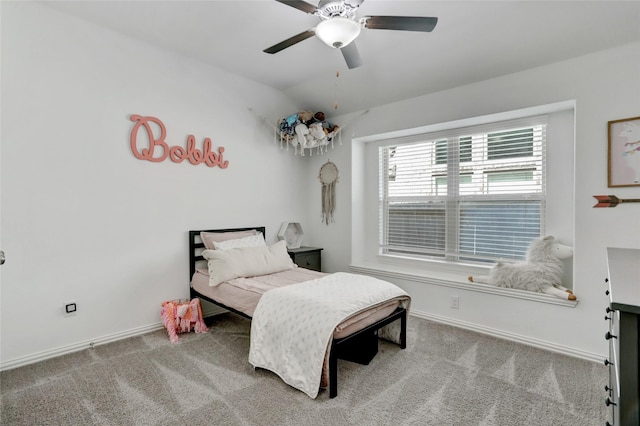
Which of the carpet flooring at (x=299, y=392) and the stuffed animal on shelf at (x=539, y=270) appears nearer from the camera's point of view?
the carpet flooring at (x=299, y=392)

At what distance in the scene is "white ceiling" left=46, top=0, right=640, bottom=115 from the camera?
2.37 meters

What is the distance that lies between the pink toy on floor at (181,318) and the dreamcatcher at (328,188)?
1996 millimetres

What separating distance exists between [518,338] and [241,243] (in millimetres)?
2795

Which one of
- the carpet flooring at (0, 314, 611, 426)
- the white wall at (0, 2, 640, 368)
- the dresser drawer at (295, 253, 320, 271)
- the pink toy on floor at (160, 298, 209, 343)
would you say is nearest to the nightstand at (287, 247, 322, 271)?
the dresser drawer at (295, 253, 320, 271)

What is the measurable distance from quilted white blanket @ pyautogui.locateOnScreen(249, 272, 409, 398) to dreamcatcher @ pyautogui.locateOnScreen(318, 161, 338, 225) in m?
1.88

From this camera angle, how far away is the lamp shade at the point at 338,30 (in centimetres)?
190

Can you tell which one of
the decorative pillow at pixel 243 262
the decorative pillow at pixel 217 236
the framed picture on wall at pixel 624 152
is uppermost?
the framed picture on wall at pixel 624 152

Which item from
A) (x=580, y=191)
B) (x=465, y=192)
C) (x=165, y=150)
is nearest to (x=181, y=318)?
(x=165, y=150)

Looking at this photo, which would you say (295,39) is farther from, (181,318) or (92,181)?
(181,318)

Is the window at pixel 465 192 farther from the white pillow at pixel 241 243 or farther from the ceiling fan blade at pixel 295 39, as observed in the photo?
the ceiling fan blade at pixel 295 39

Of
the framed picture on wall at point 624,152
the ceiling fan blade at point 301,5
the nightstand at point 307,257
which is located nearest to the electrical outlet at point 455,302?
the framed picture on wall at point 624,152

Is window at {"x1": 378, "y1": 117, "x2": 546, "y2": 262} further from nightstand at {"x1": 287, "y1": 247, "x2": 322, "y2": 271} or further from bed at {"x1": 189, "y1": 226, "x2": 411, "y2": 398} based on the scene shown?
bed at {"x1": 189, "y1": 226, "x2": 411, "y2": 398}

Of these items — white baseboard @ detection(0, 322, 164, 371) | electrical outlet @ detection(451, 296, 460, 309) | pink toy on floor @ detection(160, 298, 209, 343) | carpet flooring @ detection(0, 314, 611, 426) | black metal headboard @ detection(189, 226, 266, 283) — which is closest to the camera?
carpet flooring @ detection(0, 314, 611, 426)

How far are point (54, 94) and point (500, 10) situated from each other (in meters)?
3.50
